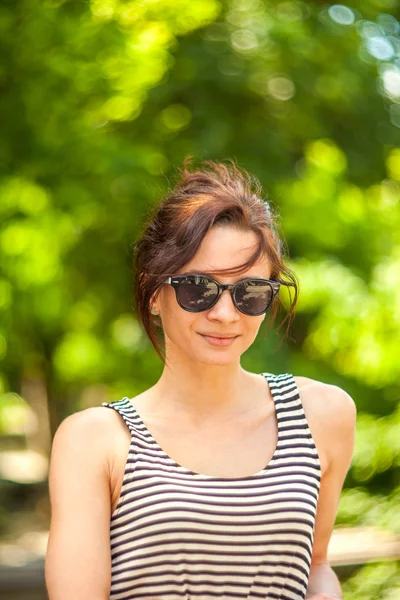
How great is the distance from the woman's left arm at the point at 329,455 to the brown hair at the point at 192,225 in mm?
302

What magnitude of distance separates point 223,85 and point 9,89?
2.39 meters

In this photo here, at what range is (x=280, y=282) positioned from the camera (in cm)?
201

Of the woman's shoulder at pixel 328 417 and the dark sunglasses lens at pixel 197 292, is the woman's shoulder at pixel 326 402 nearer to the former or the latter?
the woman's shoulder at pixel 328 417

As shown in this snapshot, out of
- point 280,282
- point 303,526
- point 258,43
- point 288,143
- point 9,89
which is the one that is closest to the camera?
point 303,526

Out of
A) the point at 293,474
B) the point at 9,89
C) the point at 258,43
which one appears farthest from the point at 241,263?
the point at 258,43

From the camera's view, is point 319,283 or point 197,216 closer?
point 197,216

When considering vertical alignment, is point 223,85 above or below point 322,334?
above

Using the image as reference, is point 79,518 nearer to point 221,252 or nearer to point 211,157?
point 221,252

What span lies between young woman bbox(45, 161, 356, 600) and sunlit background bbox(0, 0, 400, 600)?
1.77 meters

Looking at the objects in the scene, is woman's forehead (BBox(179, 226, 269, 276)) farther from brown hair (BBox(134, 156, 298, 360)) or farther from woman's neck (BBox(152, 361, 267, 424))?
woman's neck (BBox(152, 361, 267, 424))

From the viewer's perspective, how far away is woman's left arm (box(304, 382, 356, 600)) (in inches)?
80.7

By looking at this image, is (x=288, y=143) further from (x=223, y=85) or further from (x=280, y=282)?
(x=280, y=282)

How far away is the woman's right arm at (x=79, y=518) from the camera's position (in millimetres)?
1767

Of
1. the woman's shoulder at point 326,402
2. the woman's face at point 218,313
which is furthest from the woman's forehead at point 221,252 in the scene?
the woman's shoulder at point 326,402
